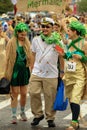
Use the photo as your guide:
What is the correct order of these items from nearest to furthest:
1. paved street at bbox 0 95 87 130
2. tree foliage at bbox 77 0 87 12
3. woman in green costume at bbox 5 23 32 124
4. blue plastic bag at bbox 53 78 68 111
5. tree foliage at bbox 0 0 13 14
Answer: blue plastic bag at bbox 53 78 68 111 < paved street at bbox 0 95 87 130 < woman in green costume at bbox 5 23 32 124 < tree foliage at bbox 0 0 13 14 < tree foliage at bbox 77 0 87 12

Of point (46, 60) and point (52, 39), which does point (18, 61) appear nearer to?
point (46, 60)

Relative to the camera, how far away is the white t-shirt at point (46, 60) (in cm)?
768

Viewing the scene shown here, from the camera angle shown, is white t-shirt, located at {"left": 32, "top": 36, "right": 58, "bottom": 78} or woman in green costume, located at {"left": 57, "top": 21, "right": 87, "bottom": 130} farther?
white t-shirt, located at {"left": 32, "top": 36, "right": 58, "bottom": 78}

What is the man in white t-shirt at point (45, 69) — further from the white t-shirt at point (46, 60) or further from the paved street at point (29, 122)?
the paved street at point (29, 122)

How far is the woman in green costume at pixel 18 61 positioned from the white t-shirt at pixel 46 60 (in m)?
0.33

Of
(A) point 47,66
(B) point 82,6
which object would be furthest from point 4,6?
(A) point 47,66

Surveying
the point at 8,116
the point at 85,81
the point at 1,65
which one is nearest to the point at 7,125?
the point at 8,116

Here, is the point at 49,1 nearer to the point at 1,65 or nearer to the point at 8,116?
the point at 1,65

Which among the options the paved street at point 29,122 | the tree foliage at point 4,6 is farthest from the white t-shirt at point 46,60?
the tree foliage at point 4,6

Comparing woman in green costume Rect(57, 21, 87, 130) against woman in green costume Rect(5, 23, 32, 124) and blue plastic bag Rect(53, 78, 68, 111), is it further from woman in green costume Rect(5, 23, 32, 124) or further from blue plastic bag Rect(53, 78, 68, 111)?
woman in green costume Rect(5, 23, 32, 124)

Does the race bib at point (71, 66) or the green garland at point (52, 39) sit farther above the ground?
the green garland at point (52, 39)

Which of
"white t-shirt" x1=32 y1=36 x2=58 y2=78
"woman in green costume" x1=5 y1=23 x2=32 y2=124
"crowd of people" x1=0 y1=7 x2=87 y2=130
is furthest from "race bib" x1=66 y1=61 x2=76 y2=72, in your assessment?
"woman in green costume" x1=5 y1=23 x2=32 y2=124

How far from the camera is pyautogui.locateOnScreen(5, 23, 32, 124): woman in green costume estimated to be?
313 inches

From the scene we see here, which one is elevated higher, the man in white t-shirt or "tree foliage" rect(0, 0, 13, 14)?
the man in white t-shirt
